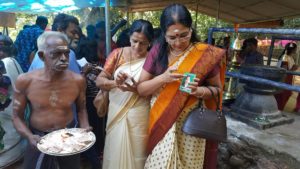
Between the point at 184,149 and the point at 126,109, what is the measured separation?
0.58m

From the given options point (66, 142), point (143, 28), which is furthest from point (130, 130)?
point (143, 28)

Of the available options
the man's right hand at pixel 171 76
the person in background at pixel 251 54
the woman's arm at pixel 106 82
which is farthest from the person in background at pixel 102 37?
the person in background at pixel 251 54

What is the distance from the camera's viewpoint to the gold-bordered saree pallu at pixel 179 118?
68.1 inches

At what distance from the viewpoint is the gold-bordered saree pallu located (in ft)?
5.67

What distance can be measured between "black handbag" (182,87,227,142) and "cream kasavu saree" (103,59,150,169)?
49 cm

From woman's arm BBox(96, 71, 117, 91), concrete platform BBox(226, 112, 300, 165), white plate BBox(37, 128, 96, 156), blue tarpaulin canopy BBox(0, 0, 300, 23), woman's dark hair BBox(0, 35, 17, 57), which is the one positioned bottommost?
concrete platform BBox(226, 112, 300, 165)

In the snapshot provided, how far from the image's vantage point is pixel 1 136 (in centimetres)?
267

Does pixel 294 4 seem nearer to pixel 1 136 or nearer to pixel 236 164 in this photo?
pixel 236 164

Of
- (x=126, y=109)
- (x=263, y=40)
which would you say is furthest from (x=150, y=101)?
(x=263, y=40)

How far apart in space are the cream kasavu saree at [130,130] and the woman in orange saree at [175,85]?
0.15 meters

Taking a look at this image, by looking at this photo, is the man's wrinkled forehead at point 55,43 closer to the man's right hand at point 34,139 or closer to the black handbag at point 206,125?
the man's right hand at point 34,139

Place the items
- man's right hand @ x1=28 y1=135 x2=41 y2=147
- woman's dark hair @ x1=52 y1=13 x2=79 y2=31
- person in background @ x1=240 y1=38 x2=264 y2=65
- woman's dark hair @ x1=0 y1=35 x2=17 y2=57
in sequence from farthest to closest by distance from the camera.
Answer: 1. person in background @ x1=240 y1=38 x2=264 y2=65
2. woman's dark hair @ x1=52 y1=13 x2=79 y2=31
3. woman's dark hair @ x1=0 y1=35 x2=17 y2=57
4. man's right hand @ x1=28 y1=135 x2=41 y2=147

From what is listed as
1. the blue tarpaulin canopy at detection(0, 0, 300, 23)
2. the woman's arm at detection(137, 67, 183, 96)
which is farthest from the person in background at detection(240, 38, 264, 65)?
the woman's arm at detection(137, 67, 183, 96)

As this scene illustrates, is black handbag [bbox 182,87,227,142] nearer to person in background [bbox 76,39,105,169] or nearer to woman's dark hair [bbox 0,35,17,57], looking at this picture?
person in background [bbox 76,39,105,169]
